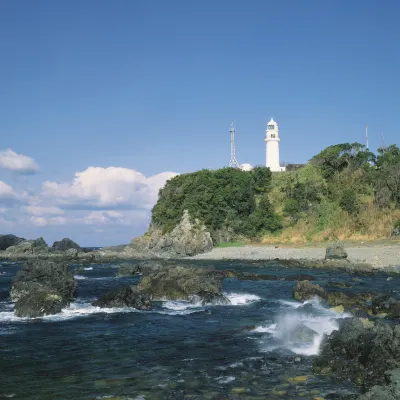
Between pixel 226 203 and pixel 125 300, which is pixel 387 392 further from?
pixel 226 203

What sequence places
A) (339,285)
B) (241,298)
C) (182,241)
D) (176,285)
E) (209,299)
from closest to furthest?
(209,299) < (241,298) < (176,285) < (339,285) < (182,241)

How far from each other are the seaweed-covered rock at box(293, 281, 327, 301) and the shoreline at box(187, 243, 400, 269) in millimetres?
14382

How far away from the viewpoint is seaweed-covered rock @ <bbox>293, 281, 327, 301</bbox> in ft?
83.8

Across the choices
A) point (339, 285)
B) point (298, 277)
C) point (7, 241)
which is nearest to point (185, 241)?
point (298, 277)

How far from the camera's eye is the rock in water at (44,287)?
22.0 m

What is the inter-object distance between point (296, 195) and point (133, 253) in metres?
28.2

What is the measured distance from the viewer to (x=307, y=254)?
50094mm

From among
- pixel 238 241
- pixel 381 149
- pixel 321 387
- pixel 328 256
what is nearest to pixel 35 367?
pixel 321 387

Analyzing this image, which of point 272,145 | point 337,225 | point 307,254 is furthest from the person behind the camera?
point 272,145

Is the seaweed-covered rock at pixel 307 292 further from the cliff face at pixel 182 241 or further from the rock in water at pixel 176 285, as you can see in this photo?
the cliff face at pixel 182 241

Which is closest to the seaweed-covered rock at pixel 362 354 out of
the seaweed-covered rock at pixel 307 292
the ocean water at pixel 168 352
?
the ocean water at pixel 168 352

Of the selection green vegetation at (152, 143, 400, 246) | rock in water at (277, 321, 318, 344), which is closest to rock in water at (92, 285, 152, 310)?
rock in water at (277, 321, 318, 344)

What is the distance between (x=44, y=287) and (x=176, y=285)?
7.91 meters

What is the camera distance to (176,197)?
74938mm
